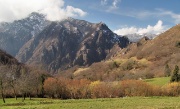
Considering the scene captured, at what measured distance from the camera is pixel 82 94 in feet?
473

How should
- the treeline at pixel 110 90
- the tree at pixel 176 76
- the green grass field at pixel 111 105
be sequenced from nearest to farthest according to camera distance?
the green grass field at pixel 111 105
the treeline at pixel 110 90
the tree at pixel 176 76

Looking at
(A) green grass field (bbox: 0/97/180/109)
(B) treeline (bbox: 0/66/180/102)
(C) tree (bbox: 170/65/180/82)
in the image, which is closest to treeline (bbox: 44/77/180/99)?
(B) treeline (bbox: 0/66/180/102)

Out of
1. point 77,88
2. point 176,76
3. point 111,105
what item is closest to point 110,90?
point 77,88

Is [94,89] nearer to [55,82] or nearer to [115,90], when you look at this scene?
[115,90]

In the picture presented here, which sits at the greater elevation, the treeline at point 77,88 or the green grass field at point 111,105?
the treeline at point 77,88

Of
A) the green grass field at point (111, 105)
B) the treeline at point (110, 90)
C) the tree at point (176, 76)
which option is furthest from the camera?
the tree at point (176, 76)

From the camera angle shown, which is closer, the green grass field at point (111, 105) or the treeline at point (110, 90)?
the green grass field at point (111, 105)

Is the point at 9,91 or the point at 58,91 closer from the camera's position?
the point at 9,91

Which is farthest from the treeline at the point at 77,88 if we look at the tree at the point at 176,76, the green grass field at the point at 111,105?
the green grass field at the point at 111,105

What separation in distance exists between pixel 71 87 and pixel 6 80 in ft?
177

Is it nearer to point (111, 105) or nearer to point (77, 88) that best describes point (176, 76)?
point (77, 88)

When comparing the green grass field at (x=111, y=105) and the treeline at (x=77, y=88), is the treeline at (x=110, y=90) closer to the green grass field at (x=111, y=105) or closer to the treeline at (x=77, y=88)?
the treeline at (x=77, y=88)

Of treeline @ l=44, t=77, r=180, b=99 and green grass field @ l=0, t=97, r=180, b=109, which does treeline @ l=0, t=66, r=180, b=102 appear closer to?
treeline @ l=44, t=77, r=180, b=99

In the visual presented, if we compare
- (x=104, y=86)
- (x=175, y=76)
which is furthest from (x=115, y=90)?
(x=175, y=76)
